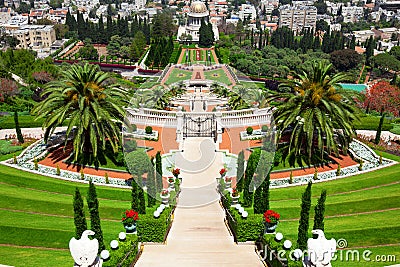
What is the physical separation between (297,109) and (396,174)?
8.85m

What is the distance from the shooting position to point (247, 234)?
20234 mm

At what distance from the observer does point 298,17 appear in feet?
532

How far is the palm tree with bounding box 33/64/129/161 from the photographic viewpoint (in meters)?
29.4

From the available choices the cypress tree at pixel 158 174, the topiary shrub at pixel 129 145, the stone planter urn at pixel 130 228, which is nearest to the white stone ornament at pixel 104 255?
the stone planter urn at pixel 130 228

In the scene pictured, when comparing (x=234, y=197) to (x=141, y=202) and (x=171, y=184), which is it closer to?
(x=171, y=184)

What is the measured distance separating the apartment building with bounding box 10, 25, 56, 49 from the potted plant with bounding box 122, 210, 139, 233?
110435mm

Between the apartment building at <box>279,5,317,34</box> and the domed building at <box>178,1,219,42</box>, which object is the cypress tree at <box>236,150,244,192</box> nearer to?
the domed building at <box>178,1,219,42</box>

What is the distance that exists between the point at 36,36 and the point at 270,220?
11670 cm

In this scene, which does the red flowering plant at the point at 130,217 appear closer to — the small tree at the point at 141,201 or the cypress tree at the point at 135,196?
the cypress tree at the point at 135,196

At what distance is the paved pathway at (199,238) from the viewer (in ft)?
61.2

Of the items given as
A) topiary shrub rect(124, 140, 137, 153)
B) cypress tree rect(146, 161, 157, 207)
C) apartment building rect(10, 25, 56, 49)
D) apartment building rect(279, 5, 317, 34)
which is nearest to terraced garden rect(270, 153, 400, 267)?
cypress tree rect(146, 161, 157, 207)

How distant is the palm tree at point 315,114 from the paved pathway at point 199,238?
7.40 meters

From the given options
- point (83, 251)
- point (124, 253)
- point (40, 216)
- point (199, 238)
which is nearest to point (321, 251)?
point (199, 238)

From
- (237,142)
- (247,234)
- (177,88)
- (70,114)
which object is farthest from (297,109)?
(177,88)
